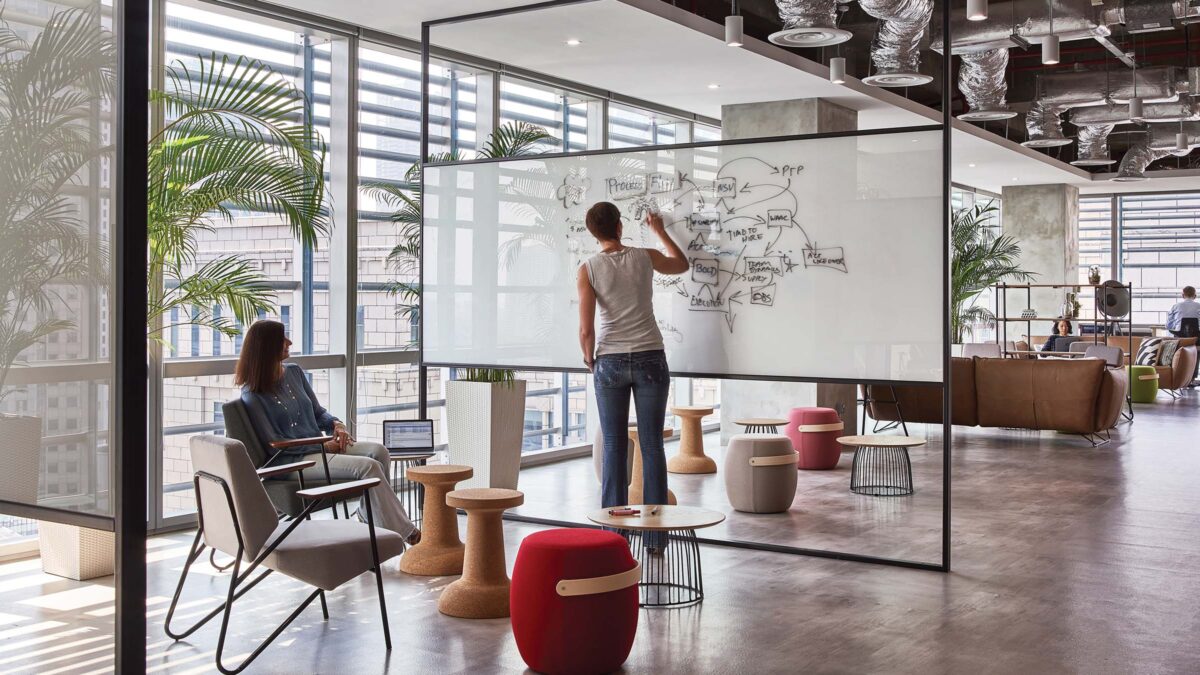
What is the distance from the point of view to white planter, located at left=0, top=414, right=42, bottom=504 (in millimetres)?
3006

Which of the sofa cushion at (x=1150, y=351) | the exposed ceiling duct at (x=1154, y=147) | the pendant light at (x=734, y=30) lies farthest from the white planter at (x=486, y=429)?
the sofa cushion at (x=1150, y=351)

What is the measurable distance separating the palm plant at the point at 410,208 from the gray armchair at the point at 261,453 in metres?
2.17

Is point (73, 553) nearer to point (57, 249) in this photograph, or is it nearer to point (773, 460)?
point (57, 249)

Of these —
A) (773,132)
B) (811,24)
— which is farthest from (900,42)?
(773,132)

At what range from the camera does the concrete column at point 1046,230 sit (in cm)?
1753

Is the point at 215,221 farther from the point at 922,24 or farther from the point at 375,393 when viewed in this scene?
the point at 922,24

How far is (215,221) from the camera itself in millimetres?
6715

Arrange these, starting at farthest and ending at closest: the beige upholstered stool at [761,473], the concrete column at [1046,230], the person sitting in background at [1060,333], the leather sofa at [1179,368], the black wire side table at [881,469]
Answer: the concrete column at [1046,230]
the leather sofa at [1179,368]
the person sitting in background at [1060,333]
the black wire side table at [881,469]
the beige upholstered stool at [761,473]

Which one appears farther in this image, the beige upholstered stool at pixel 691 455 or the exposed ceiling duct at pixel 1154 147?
the exposed ceiling duct at pixel 1154 147

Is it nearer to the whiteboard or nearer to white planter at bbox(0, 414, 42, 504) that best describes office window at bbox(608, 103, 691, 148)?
the whiteboard

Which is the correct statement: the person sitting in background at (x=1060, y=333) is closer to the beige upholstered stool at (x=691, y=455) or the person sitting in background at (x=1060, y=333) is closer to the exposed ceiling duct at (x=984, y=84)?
the exposed ceiling duct at (x=984, y=84)

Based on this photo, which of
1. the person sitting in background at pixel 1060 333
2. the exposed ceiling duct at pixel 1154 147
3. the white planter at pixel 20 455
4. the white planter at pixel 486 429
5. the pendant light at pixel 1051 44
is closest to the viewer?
the white planter at pixel 20 455

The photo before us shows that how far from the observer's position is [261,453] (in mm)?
5094

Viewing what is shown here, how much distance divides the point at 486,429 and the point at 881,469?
3.10 metres
